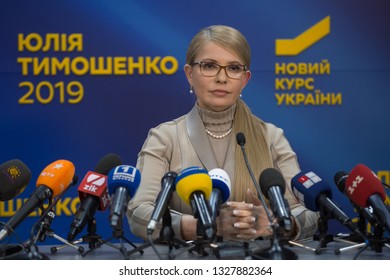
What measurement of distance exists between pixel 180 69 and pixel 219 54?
820mm

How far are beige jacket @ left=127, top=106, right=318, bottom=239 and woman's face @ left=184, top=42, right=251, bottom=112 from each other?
0.12 meters

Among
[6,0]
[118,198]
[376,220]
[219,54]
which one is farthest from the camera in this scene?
[6,0]

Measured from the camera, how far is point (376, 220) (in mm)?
2062

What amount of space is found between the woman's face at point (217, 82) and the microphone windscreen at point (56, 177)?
816 millimetres

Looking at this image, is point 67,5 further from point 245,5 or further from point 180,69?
point 245,5

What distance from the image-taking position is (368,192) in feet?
6.78

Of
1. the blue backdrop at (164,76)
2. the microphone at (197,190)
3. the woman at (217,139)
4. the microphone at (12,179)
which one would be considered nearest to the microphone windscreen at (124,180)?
the microphone at (197,190)

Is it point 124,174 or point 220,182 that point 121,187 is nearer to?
point 124,174

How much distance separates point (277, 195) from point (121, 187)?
19.5 inches

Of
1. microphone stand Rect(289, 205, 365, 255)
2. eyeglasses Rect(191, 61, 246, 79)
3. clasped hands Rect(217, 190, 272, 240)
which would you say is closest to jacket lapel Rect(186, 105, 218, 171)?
eyeglasses Rect(191, 61, 246, 79)

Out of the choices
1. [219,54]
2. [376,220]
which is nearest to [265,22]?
[219,54]

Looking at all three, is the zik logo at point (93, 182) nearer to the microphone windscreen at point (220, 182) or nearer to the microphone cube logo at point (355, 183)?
the microphone windscreen at point (220, 182)

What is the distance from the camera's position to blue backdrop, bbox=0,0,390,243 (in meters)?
3.43

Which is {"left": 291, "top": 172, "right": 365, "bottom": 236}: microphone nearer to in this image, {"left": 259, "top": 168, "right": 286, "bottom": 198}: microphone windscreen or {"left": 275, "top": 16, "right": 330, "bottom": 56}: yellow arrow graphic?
{"left": 259, "top": 168, "right": 286, "bottom": 198}: microphone windscreen
